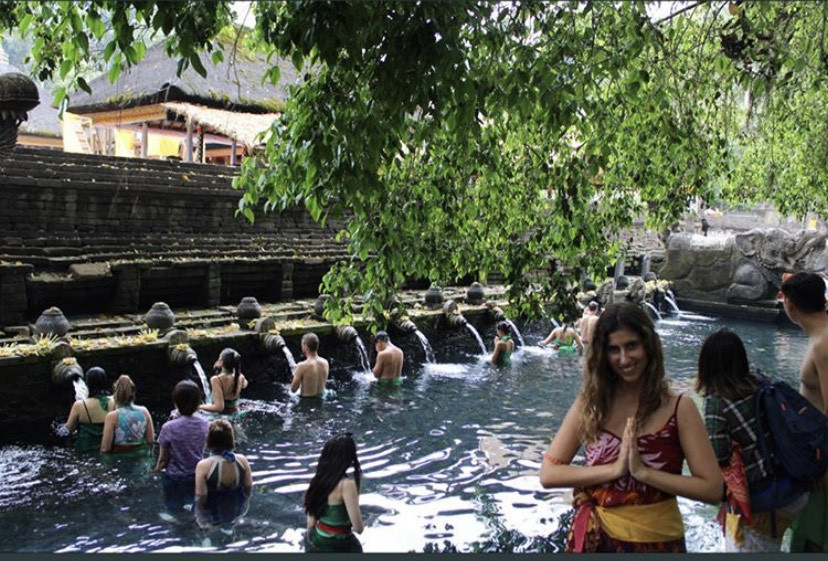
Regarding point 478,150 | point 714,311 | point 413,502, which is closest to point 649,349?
point 478,150

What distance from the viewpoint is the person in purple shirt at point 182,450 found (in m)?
5.64

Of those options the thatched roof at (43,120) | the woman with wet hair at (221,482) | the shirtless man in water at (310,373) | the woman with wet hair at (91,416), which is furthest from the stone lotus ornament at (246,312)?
the thatched roof at (43,120)

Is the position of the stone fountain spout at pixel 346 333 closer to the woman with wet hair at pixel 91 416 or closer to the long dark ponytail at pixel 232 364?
the long dark ponytail at pixel 232 364

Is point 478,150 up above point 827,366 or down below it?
above

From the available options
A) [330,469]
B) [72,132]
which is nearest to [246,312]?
[330,469]

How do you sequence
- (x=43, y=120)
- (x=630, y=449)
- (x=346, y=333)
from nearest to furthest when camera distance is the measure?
(x=630, y=449)
(x=346, y=333)
(x=43, y=120)

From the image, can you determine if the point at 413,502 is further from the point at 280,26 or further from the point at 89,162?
the point at 89,162

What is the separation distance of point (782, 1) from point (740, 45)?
0.83 metres

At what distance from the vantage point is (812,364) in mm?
3096

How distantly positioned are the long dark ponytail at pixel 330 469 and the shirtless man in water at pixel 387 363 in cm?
565

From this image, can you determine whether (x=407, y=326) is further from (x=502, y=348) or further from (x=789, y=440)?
(x=789, y=440)

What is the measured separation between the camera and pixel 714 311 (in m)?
19.4

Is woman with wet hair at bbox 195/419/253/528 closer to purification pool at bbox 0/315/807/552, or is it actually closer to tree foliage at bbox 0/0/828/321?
purification pool at bbox 0/315/807/552

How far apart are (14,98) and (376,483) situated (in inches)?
245
